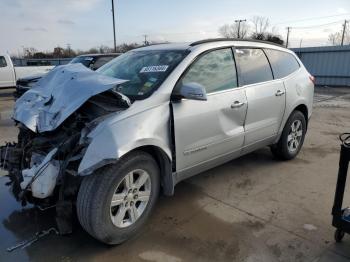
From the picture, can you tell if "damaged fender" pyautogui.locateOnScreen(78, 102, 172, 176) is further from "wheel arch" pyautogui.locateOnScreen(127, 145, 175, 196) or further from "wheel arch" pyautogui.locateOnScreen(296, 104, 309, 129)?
"wheel arch" pyautogui.locateOnScreen(296, 104, 309, 129)

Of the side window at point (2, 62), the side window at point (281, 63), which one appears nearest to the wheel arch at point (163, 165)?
the side window at point (281, 63)

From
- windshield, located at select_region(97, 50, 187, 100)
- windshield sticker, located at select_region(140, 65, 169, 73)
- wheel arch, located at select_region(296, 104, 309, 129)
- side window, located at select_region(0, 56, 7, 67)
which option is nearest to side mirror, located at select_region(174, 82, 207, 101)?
windshield, located at select_region(97, 50, 187, 100)

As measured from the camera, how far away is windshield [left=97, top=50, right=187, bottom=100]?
10.7 ft

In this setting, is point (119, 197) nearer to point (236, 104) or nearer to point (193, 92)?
point (193, 92)

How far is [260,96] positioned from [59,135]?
2.47 meters

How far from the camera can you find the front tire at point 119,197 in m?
2.67

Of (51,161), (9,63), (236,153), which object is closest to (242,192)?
(236,153)

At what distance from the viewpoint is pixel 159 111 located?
307 cm

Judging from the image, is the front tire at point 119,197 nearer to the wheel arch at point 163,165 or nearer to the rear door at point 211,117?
the wheel arch at point 163,165

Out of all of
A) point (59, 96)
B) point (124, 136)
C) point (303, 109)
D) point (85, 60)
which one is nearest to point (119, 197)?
point (124, 136)

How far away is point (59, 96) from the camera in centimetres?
312

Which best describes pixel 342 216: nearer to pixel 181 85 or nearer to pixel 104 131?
pixel 181 85

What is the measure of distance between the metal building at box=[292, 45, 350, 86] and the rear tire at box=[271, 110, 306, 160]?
14.3 metres

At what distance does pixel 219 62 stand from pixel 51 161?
6.94ft
